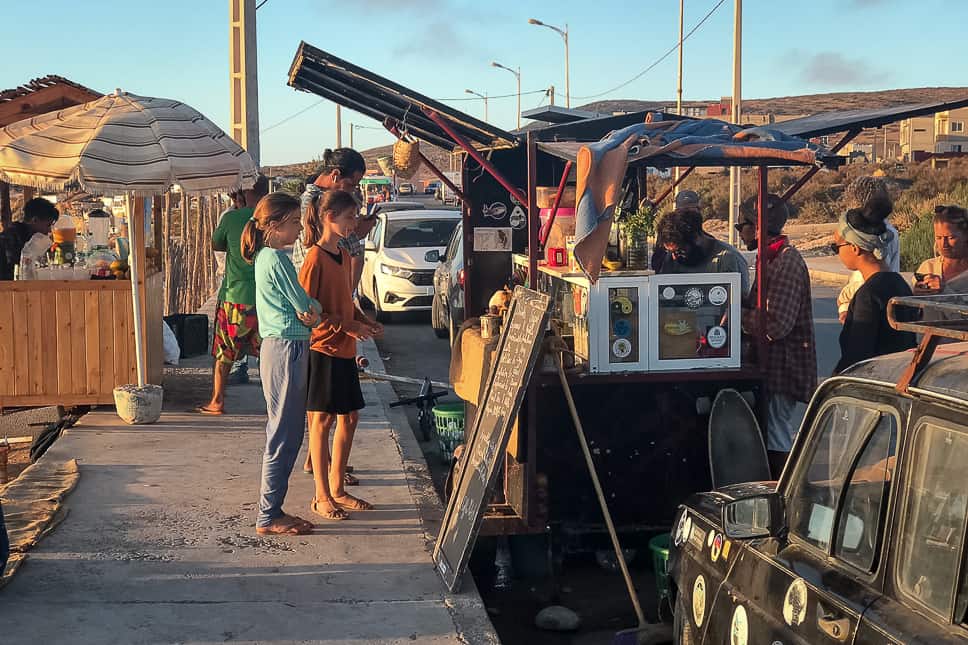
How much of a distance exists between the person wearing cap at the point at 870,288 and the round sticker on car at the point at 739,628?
3029mm

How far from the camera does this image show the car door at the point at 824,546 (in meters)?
2.94

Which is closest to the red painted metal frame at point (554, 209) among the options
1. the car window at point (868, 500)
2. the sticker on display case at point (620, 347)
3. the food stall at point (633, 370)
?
the food stall at point (633, 370)

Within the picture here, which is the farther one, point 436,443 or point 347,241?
point 436,443

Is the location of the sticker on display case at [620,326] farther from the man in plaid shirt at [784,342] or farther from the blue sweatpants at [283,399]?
the blue sweatpants at [283,399]

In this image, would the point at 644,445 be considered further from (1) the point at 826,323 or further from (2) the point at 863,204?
(1) the point at 826,323

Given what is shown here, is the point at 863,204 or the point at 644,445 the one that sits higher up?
the point at 863,204

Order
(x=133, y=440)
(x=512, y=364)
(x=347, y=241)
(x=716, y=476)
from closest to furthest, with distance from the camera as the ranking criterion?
(x=512, y=364) → (x=716, y=476) → (x=347, y=241) → (x=133, y=440)

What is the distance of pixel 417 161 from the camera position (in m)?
10.0

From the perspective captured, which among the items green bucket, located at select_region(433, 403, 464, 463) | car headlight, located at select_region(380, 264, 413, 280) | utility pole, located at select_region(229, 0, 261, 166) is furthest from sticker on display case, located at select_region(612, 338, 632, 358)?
car headlight, located at select_region(380, 264, 413, 280)

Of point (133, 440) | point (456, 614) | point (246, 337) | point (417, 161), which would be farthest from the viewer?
point (417, 161)

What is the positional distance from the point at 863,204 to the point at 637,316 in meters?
1.49

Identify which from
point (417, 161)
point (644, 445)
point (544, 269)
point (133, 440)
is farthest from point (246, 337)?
point (644, 445)

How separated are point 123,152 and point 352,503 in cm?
350

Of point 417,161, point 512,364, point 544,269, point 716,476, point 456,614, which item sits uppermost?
point 417,161
